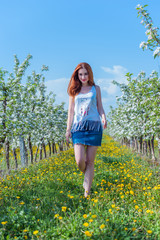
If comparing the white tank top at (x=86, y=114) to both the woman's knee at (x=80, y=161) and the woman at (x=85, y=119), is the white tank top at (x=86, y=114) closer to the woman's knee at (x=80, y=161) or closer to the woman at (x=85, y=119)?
the woman at (x=85, y=119)

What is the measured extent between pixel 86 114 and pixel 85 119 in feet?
0.33

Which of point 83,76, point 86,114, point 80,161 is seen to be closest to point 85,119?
point 86,114

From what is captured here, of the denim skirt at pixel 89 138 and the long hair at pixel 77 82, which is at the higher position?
the long hair at pixel 77 82

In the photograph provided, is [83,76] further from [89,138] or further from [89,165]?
[89,165]

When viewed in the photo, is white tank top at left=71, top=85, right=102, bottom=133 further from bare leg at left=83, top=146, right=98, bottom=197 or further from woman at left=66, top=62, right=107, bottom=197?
bare leg at left=83, top=146, right=98, bottom=197

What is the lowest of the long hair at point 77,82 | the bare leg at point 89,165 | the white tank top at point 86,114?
the bare leg at point 89,165

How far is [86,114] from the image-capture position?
13.7 feet

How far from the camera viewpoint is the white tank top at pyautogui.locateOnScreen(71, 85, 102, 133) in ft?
13.5

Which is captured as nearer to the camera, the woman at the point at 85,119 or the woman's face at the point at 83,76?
the woman at the point at 85,119

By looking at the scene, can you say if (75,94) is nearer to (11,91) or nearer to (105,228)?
(105,228)

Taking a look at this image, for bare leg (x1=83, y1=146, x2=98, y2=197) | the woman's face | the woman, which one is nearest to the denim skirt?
the woman

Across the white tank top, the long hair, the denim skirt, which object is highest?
the long hair

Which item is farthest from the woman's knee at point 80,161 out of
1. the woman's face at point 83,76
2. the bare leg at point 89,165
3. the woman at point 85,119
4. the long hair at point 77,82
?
the woman's face at point 83,76

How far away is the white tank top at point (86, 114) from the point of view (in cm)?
412
